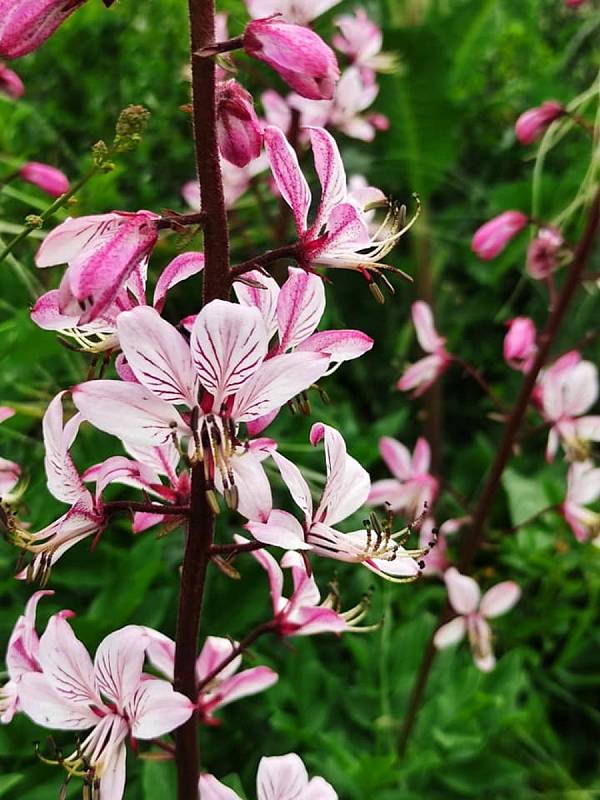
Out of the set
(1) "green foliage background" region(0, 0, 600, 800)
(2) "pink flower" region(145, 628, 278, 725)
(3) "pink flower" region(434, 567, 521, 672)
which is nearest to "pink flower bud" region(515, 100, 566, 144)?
(1) "green foliage background" region(0, 0, 600, 800)

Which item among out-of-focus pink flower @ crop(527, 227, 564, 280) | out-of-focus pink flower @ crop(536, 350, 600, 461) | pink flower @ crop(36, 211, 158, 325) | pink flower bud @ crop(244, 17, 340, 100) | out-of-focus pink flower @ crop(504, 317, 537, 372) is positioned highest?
pink flower bud @ crop(244, 17, 340, 100)

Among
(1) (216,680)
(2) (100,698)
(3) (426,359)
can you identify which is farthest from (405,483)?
(2) (100,698)

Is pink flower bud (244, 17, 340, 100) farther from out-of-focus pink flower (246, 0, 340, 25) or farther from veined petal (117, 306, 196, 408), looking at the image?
out-of-focus pink flower (246, 0, 340, 25)

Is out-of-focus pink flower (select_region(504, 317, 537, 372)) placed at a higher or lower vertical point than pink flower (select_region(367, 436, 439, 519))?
higher

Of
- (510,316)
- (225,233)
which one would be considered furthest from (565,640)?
(225,233)

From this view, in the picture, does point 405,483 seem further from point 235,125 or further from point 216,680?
point 235,125

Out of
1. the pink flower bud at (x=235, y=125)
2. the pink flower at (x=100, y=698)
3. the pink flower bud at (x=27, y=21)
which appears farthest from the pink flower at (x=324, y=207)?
the pink flower at (x=100, y=698)

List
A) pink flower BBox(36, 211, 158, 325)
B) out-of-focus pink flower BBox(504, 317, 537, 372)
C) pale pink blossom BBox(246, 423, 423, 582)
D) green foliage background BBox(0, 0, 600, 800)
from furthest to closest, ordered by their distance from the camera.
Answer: out-of-focus pink flower BBox(504, 317, 537, 372) < green foliage background BBox(0, 0, 600, 800) < pale pink blossom BBox(246, 423, 423, 582) < pink flower BBox(36, 211, 158, 325)
